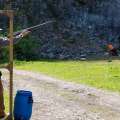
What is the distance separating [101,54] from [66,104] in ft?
71.5

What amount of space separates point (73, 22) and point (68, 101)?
25.2 meters

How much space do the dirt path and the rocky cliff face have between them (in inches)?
632

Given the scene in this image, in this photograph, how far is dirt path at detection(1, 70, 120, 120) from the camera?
484 inches

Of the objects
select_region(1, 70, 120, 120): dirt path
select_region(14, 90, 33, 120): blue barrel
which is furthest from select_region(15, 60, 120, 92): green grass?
select_region(14, 90, 33, 120): blue barrel

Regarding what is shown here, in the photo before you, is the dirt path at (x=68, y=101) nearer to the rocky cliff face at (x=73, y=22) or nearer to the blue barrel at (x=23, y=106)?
the blue barrel at (x=23, y=106)

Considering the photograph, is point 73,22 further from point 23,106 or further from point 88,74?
point 23,106

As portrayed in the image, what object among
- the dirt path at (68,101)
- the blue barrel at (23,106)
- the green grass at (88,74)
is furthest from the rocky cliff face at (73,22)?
the blue barrel at (23,106)

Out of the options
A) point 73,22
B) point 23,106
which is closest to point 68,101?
point 23,106

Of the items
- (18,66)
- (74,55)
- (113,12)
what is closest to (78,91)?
(18,66)

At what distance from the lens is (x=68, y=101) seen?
14.7 m

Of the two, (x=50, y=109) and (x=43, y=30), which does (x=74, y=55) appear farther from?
(x=50, y=109)

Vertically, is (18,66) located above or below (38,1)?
below

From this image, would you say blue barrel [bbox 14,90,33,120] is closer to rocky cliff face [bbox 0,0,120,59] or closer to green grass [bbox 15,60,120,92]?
green grass [bbox 15,60,120,92]

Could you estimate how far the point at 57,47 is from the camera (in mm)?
36312
